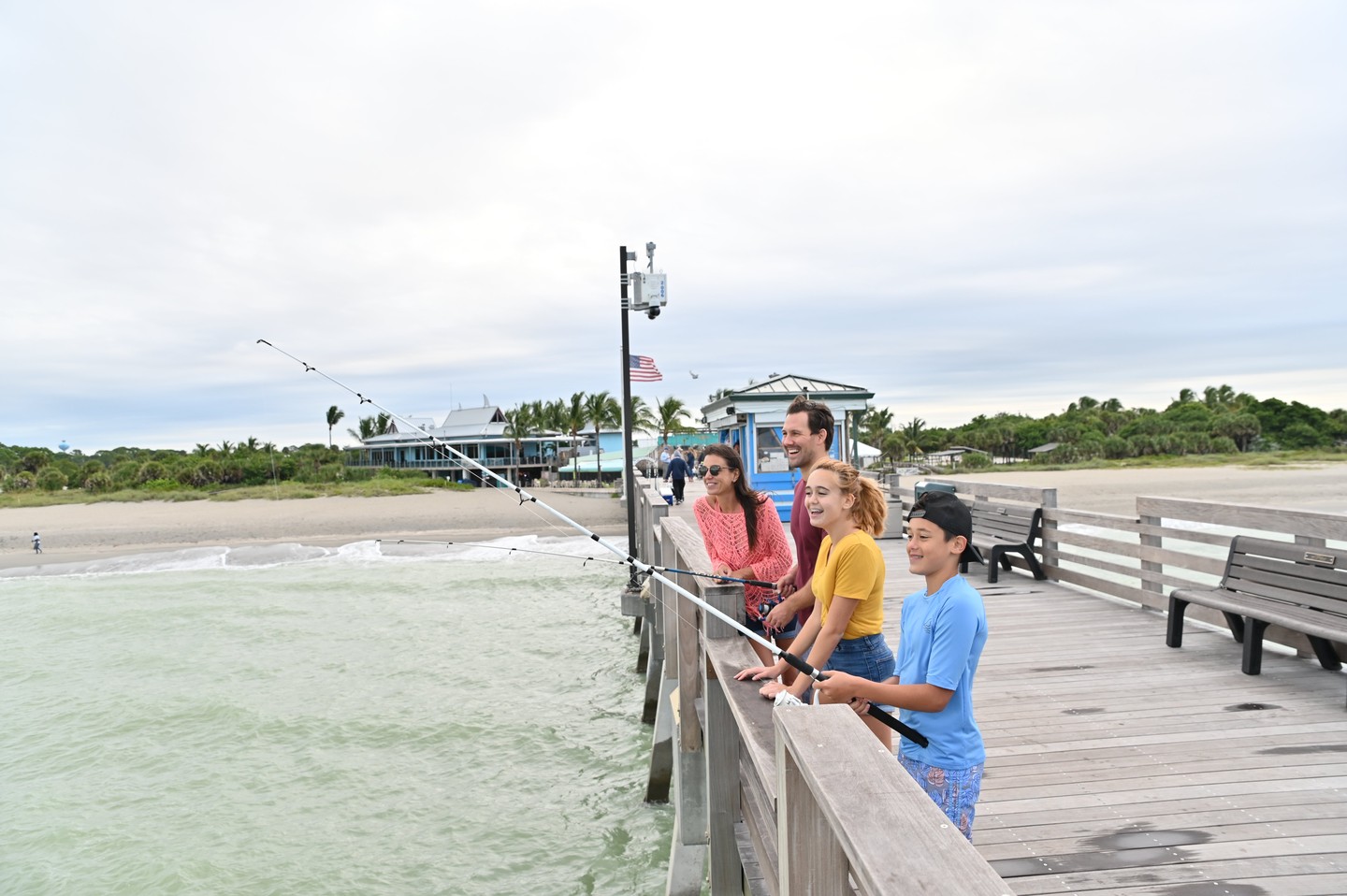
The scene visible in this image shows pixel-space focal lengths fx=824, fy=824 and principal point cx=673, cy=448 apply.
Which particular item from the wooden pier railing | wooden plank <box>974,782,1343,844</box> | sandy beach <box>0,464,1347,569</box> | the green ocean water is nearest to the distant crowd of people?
wooden plank <box>974,782,1343,844</box>

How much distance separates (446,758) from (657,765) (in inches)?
113

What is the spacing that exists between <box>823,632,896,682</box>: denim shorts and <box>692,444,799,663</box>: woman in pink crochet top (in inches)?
48.7

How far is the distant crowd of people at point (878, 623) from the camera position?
96.9 inches

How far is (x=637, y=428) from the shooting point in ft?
213

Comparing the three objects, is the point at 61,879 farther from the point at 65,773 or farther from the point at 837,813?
the point at 837,813

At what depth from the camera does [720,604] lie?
347cm

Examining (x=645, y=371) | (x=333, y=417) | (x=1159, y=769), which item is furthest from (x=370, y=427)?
(x=1159, y=769)

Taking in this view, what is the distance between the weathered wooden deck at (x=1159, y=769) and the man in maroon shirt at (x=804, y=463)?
3.82 feet

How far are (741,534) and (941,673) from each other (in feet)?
6.63

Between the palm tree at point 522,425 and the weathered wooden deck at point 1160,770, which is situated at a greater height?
the palm tree at point 522,425

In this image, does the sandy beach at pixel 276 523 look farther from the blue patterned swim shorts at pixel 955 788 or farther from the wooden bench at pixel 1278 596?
the blue patterned swim shorts at pixel 955 788

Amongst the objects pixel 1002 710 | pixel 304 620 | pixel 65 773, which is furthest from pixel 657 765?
pixel 304 620

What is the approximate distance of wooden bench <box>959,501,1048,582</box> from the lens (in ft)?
28.4

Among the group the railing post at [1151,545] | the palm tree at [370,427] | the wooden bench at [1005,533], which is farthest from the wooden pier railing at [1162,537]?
the palm tree at [370,427]
